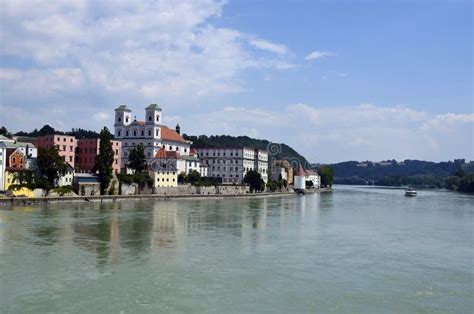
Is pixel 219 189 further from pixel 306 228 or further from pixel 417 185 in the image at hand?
pixel 417 185

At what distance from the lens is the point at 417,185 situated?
492ft

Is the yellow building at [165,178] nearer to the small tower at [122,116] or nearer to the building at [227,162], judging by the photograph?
the small tower at [122,116]

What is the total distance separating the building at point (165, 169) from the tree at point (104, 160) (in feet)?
24.9

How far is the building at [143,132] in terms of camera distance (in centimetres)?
5803

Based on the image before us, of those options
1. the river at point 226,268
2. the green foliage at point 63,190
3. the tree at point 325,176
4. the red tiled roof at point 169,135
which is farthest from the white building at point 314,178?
the river at point 226,268

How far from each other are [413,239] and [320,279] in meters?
10.2

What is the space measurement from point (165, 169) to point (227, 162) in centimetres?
1788

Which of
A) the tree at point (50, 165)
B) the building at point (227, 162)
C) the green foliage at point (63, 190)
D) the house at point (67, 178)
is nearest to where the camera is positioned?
the tree at point (50, 165)

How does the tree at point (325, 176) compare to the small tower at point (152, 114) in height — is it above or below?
below

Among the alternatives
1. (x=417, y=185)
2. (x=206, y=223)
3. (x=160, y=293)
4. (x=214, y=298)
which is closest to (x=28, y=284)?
(x=160, y=293)

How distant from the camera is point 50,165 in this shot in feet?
127

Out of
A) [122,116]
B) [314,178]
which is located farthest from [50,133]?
[314,178]

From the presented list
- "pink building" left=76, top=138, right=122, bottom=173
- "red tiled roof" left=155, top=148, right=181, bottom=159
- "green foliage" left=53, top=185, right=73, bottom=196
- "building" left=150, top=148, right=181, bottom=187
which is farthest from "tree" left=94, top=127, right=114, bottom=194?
"red tiled roof" left=155, top=148, right=181, bottom=159

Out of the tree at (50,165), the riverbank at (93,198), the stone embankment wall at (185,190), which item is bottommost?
→ the riverbank at (93,198)
